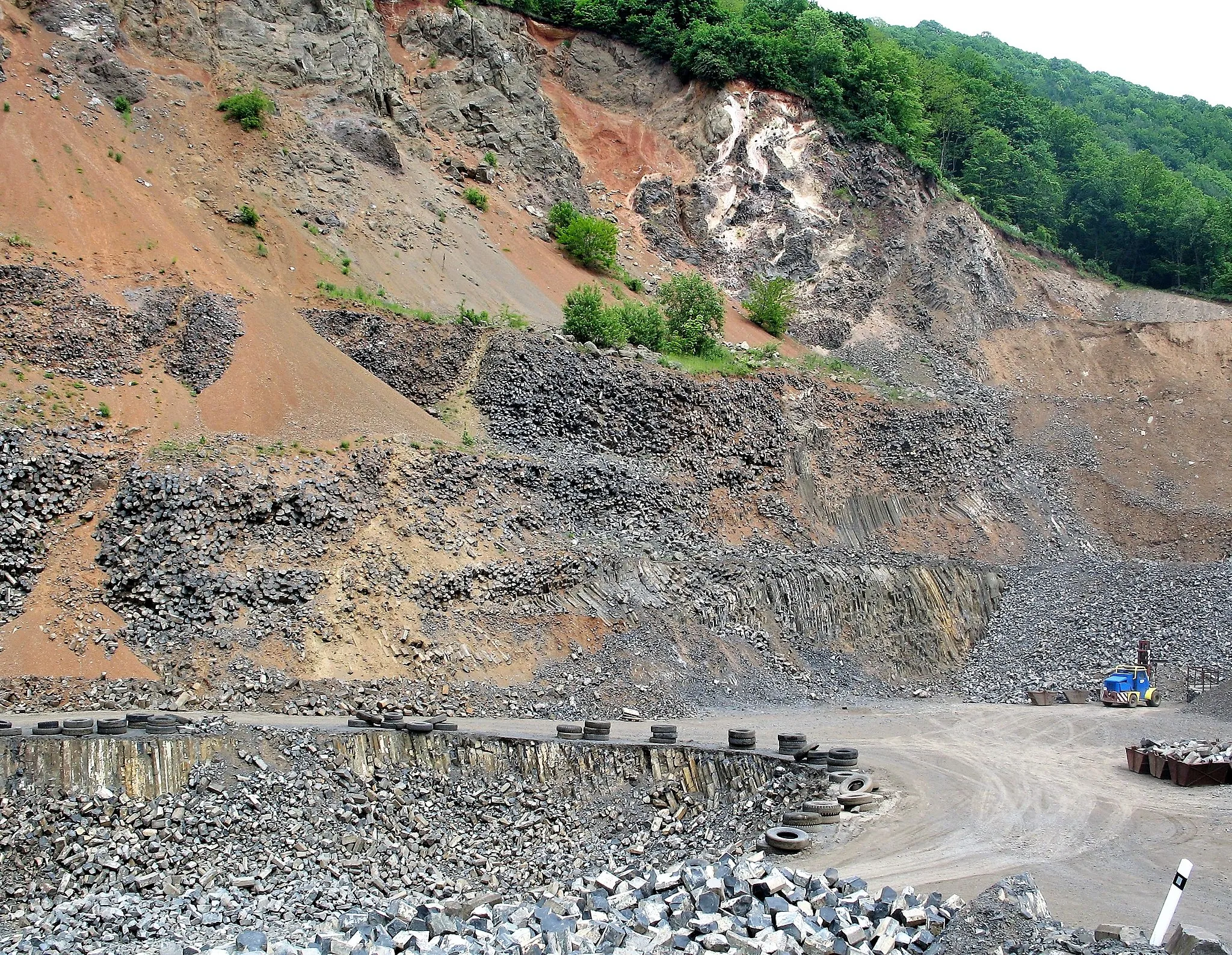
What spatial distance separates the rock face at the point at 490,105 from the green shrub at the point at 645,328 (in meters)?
10.5

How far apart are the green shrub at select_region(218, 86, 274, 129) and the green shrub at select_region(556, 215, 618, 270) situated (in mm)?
13206

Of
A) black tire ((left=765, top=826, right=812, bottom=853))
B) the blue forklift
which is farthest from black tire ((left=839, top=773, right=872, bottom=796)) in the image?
the blue forklift

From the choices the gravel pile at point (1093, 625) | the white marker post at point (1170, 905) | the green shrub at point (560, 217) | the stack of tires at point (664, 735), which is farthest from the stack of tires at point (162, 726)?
the green shrub at point (560, 217)

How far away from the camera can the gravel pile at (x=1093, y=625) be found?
1246 inches

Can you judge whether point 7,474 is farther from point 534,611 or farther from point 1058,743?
point 1058,743

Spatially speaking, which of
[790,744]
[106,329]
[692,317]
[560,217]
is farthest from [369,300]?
[790,744]

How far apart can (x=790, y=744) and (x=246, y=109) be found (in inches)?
1306

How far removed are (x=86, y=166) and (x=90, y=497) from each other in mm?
15564

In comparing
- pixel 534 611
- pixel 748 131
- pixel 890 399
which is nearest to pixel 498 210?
pixel 748 131

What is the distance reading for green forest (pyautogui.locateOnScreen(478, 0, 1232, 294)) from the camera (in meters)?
53.8

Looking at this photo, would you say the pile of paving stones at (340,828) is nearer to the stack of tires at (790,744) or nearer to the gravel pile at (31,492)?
the stack of tires at (790,744)

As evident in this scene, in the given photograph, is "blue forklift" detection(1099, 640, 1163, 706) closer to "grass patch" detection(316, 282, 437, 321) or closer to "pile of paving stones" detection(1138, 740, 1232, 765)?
"pile of paving stones" detection(1138, 740, 1232, 765)

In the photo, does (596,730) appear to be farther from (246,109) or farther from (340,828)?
(246,109)

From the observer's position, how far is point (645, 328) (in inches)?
1588
